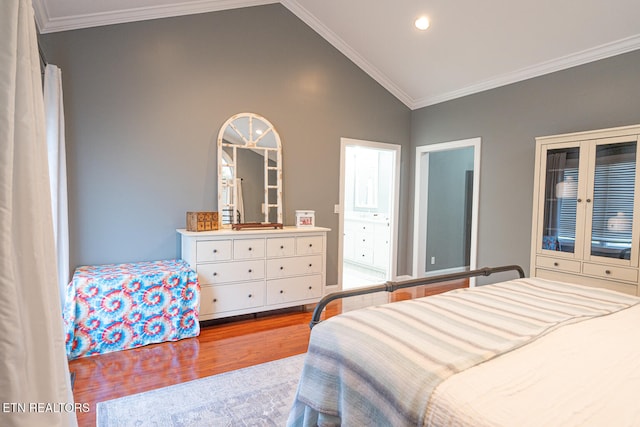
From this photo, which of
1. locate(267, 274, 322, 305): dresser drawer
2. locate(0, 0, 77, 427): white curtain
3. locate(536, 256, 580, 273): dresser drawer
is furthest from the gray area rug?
locate(536, 256, 580, 273): dresser drawer

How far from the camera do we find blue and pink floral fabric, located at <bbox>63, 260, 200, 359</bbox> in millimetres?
2656

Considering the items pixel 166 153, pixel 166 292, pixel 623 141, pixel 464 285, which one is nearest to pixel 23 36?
pixel 166 292

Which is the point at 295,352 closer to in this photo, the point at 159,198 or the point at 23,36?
the point at 159,198

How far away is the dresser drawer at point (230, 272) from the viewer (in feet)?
10.5

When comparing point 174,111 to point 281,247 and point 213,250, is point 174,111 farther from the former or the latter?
point 281,247

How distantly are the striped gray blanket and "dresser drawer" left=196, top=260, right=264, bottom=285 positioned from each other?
196 cm

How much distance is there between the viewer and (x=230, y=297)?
3.35m

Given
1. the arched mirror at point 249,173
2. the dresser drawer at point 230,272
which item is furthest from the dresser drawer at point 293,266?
the arched mirror at point 249,173

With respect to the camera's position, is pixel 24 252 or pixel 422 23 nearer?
pixel 24 252

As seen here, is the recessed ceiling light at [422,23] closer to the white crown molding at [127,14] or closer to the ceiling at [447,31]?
the ceiling at [447,31]

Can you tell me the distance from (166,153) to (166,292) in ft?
4.49

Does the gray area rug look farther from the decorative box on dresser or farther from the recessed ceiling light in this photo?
the recessed ceiling light

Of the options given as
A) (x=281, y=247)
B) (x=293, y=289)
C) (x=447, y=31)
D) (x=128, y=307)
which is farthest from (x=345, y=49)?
(x=128, y=307)

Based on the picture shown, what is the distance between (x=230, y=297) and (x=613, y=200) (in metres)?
3.36
